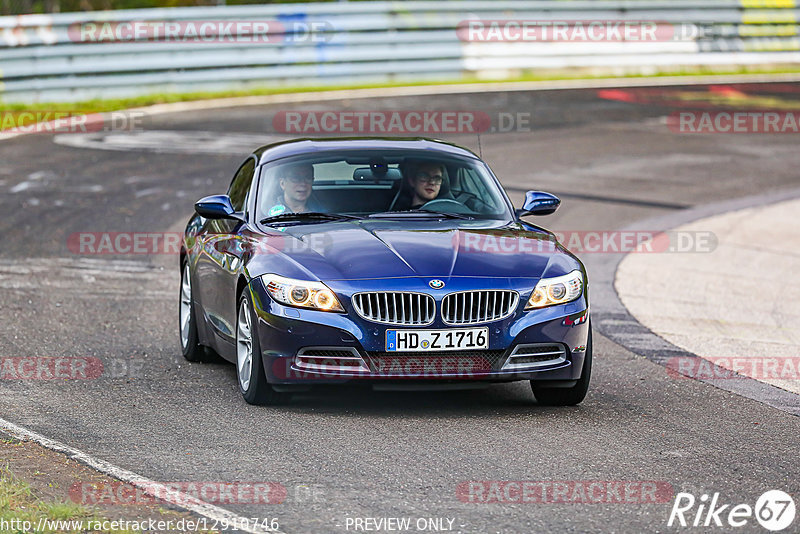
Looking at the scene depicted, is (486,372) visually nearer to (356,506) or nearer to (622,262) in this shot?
(356,506)

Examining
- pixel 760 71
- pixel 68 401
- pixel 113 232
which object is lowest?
pixel 760 71

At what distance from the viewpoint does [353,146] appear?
945cm

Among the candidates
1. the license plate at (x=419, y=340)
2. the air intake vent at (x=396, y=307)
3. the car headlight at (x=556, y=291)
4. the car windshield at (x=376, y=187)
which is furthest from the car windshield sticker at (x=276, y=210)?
the car headlight at (x=556, y=291)

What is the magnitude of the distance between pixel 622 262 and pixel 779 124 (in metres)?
12.1

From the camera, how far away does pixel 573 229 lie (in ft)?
51.2

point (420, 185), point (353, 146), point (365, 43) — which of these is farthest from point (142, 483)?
point (365, 43)

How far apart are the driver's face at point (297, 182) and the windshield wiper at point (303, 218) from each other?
0.16 m

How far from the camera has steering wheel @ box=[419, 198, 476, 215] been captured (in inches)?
358

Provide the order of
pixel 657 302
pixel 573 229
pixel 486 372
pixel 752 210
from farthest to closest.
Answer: pixel 752 210 → pixel 573 229 → pixel 657 302 → pixel 486 372

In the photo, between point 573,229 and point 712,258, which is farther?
point 573,229

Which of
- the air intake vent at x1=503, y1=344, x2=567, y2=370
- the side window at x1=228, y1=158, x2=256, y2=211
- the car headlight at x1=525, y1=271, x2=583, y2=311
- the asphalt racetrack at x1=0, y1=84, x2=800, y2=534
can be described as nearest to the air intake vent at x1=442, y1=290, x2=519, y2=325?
the car headlight at x1=525, y1=271, x2=583, y2=311

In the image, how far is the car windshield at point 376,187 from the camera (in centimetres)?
904

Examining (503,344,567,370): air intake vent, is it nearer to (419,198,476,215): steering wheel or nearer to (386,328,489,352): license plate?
(386,328,489,352): license plate

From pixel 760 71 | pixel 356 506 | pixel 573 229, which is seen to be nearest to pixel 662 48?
pixel 760 71
